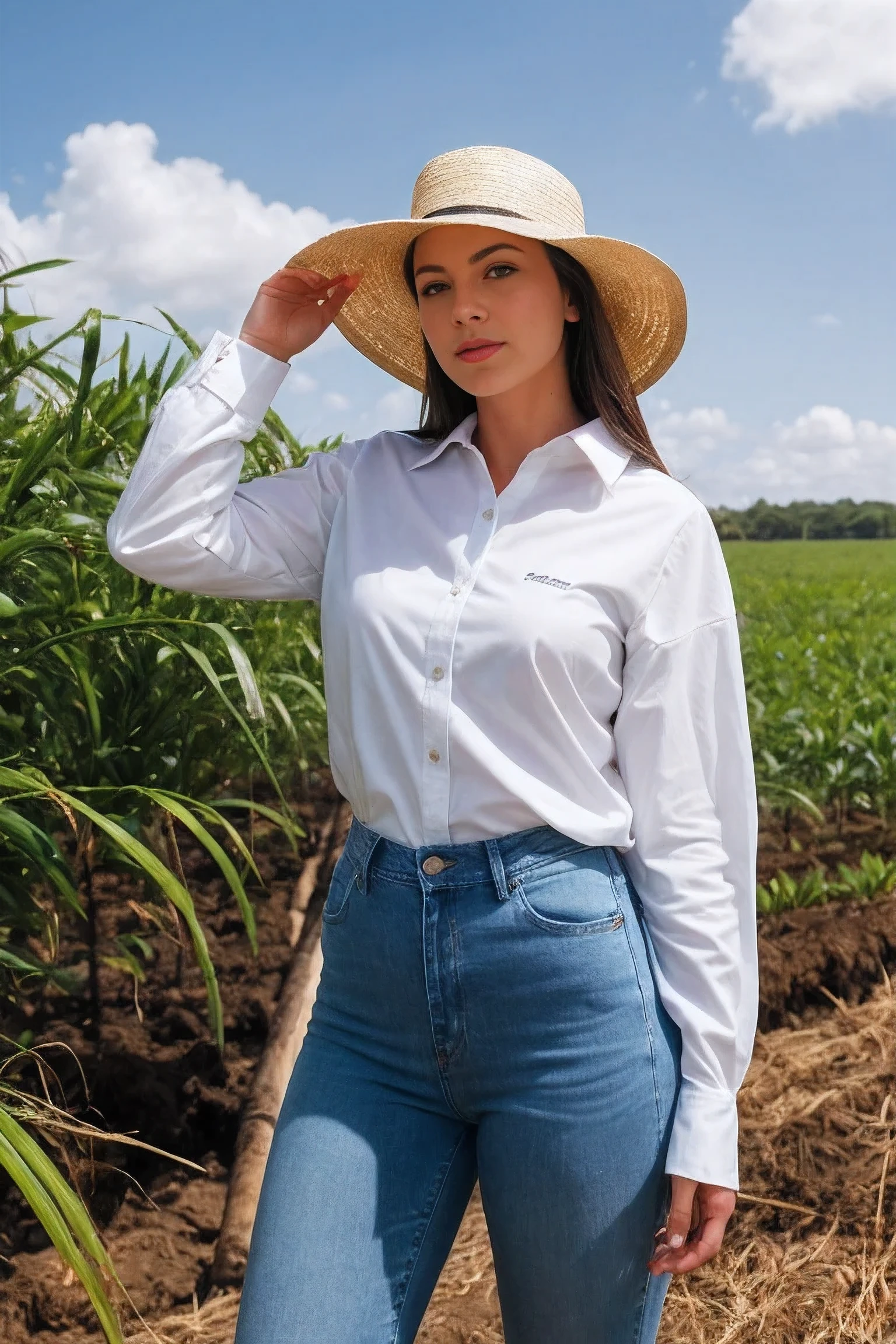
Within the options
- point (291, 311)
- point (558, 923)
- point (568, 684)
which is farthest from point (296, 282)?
point (558, 923)

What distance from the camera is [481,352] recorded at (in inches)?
60.0

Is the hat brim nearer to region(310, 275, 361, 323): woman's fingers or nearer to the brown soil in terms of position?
region(310, 275, 361, 323): woman's fingers

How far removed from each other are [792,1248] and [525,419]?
1.65 metres

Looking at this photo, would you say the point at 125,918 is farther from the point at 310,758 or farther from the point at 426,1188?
the point at 426,1188

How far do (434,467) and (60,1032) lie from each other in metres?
1.71

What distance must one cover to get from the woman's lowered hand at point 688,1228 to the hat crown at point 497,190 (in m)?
1.10

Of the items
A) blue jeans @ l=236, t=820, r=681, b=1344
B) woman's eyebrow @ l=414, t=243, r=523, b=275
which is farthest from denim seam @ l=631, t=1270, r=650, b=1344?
woman's eyebrow @ l=414, t=243, r=523, b=275

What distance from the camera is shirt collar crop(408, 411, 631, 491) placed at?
1482 mm

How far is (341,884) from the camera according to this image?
1.46 metres

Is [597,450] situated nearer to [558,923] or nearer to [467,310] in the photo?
[467,310]

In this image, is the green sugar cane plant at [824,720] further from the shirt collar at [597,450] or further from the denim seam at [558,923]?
the denim seam at [558,923]

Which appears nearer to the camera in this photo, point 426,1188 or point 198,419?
point 426,1188

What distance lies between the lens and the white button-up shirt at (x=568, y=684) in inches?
53.6

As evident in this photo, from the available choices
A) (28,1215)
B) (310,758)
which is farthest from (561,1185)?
(310,758)
